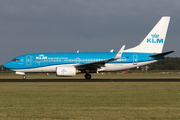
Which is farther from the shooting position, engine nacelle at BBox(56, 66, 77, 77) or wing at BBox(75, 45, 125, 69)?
engine nacelle at BBox(56, 66, 77, 77)

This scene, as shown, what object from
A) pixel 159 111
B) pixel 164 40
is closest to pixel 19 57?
pixel 164 40

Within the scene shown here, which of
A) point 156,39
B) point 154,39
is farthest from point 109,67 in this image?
point 156,39

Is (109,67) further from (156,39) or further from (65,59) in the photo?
(156,39)

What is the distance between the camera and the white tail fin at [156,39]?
112 feet

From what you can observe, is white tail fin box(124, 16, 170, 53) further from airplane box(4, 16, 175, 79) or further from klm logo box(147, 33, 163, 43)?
airplane box(4, 16, 175, 79)

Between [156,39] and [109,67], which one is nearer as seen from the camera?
[109,67]

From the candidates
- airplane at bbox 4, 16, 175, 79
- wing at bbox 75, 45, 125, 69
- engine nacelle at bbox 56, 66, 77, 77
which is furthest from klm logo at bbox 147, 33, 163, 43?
engine nacelle at bbox 56, 66, 77, 77

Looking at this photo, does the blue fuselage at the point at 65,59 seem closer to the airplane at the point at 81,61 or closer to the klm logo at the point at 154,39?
the airplane at the point at 81,61

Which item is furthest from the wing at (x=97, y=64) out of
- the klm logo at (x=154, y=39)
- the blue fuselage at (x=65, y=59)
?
the klm logo at (x=154, y=39)

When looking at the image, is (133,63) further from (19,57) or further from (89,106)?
(89,106)

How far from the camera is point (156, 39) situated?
3456 cm

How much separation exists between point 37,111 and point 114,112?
2800 mm

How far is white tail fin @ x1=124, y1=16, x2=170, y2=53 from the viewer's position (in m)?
34.3

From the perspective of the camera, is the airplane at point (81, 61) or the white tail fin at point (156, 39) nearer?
the airplane at point (81, 61)
